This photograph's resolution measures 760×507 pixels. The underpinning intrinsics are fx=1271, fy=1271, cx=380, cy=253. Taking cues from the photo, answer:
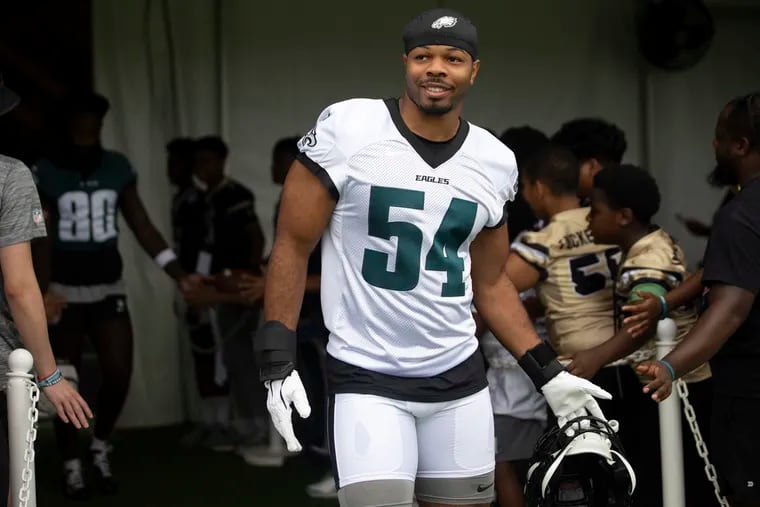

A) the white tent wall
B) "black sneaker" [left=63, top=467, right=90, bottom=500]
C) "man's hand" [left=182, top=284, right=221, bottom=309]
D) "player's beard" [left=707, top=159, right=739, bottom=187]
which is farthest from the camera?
the white tent wall

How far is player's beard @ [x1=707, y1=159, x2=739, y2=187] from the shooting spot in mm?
4449

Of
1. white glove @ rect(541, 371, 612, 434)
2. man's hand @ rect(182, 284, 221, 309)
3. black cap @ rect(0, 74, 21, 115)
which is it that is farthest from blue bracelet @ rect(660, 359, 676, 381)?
man's hand @ rect(182, 284, 221, 309)

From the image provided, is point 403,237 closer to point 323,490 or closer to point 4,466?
point 4,466

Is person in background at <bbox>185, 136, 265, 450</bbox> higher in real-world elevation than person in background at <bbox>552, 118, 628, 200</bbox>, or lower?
lower

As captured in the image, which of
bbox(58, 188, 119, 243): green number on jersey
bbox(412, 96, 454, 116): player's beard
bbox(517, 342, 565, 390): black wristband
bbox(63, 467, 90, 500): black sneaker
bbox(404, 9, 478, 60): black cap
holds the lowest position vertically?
bbox(63, 467, 90, 500): black sneaker

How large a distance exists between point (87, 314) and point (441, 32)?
12.2 ft

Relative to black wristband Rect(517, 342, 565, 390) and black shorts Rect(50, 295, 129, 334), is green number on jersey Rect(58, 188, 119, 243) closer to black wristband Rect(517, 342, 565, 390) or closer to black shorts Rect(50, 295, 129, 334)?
black shorts Rect(50, 295, 129, 334)

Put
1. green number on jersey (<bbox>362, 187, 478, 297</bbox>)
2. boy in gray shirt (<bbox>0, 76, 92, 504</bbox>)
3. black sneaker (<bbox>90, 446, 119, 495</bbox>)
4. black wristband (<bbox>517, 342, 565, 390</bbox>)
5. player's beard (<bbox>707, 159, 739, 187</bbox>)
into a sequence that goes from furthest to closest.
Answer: black sneaker (<bbox>90, 446, 119, 495</bbox>) → player's beard (<bbox>707, 159, 739, 187</bbox>) → black wristband (<bbox>517, 342, 565, 390</bbox>) → boy in gray shirt (<bbox>0, 76, 92, 504</bbox>) → green number on jersey (<bbox>362, 187, 478, 297</bbox>)

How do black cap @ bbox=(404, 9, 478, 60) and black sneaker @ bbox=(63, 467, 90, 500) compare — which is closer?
black cap @ bbox=(404, 9, 478, 60)

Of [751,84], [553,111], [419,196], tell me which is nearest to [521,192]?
[419,196]

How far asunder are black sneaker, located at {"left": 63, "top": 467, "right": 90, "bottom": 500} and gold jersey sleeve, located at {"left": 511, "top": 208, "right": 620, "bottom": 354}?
2845mm

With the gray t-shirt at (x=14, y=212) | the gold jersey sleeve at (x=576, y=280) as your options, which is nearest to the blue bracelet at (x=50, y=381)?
the gray t-shirt at (x=14, y=212)

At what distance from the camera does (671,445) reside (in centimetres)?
462

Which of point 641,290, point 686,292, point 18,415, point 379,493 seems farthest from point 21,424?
point 686,292
